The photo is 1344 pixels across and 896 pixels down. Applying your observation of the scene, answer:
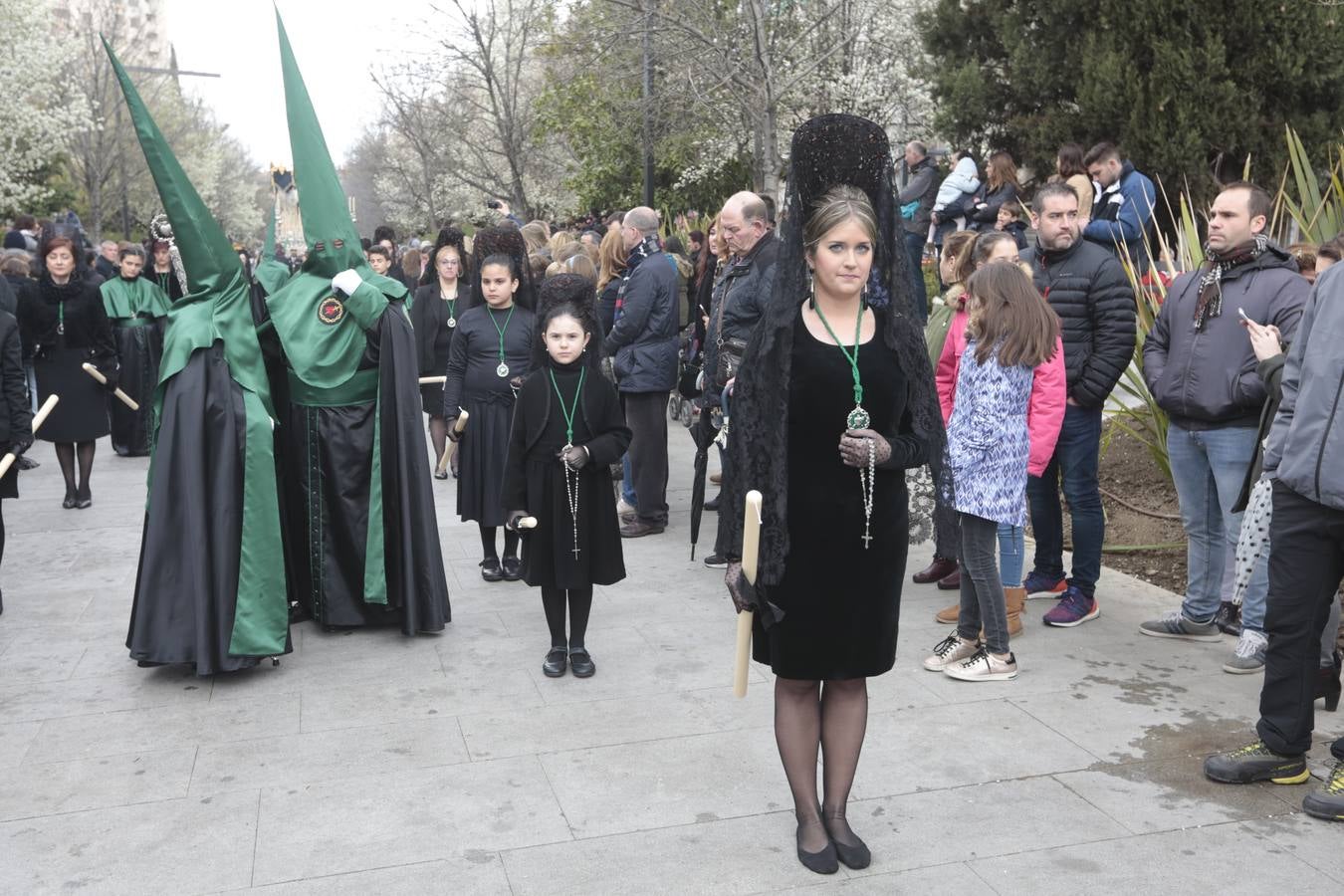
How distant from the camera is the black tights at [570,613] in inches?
222

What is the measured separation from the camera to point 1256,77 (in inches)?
465

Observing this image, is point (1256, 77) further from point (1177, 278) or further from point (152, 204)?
point (152, 204)

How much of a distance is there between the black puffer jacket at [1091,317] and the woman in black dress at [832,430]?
103 inches

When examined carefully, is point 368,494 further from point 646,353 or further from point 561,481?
point 646,353

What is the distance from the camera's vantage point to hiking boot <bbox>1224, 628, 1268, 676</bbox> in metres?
5.22

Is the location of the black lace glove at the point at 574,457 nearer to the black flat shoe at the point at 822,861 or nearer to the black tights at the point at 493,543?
the black tights at the point at 493,543

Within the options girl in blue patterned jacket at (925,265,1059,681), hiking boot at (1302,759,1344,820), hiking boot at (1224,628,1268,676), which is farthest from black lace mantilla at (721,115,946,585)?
hiking boot at (1224,628,1268,676)

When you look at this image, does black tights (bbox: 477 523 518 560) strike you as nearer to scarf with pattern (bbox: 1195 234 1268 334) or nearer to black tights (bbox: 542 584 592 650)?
black tights (bbox: 542 584 592 650)

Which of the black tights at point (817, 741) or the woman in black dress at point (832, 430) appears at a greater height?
the woman in black dress at point (832, 430)

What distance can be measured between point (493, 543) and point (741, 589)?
4.08 meters

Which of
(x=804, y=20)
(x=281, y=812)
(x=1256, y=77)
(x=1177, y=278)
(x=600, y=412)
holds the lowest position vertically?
(x=281, y=812)

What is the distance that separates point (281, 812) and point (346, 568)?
2174 millimetres

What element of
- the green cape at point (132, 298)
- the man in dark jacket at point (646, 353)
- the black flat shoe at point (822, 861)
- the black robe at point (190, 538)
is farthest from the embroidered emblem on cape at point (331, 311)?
the green cape at point (132, 298)

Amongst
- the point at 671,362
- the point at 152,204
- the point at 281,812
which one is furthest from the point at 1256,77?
the point at 152,204
